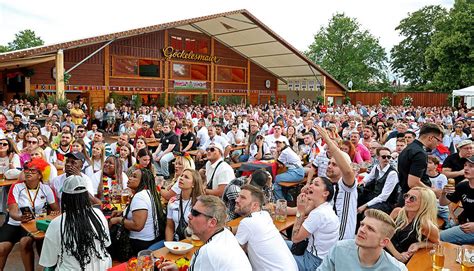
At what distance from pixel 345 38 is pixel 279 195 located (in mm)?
46327

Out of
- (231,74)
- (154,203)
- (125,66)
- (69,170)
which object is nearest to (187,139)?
(69,170)

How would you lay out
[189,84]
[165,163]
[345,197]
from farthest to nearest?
[189,84]
[165,163]
[345,197]

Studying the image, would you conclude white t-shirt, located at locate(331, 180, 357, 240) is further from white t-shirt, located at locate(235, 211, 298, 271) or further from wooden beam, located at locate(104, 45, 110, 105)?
wooden beam, located at locate(104, 45, 110, 105)

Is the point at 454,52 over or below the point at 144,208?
over

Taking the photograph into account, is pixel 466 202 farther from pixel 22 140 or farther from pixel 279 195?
pixel 22 140

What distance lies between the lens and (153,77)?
24.0 m

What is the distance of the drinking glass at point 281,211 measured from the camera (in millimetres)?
4266

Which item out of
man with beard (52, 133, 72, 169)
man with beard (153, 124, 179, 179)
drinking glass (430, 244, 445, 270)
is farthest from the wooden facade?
drinking glass (430, 244, 445, 270)

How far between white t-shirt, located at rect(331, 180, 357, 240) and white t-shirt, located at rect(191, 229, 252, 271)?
1701 mm

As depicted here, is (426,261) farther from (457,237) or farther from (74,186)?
(74,186)

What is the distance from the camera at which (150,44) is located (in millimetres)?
23500

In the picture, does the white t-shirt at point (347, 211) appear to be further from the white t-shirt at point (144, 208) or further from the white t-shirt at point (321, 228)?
the white t-shirt at point (144, 208)

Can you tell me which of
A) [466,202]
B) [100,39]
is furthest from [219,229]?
[100,39]

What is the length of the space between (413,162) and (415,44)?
1750 inches
